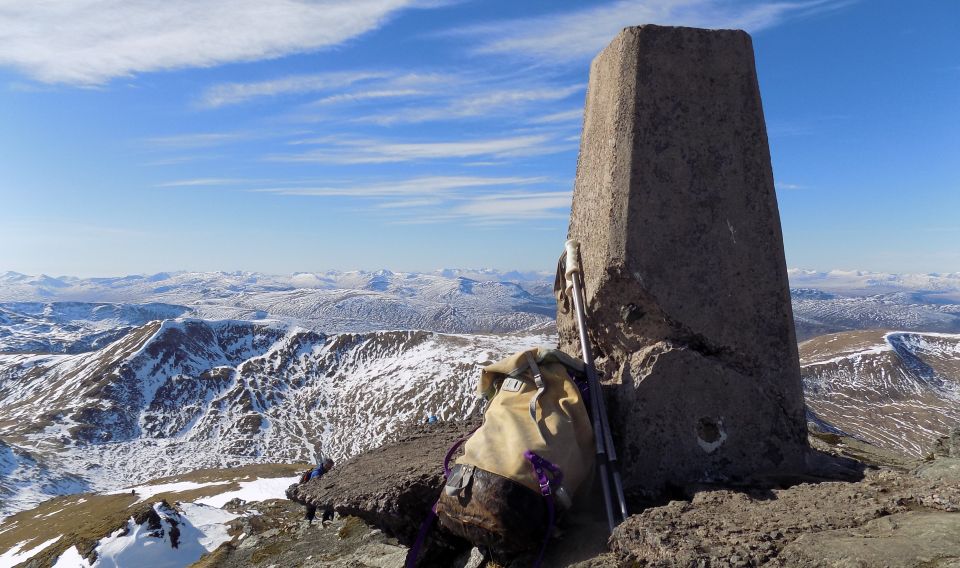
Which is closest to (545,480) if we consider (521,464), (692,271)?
(521,464)

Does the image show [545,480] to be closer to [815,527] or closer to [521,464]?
[521,464]

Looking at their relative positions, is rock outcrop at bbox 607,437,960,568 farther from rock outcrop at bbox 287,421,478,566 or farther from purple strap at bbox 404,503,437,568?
rock outcrop at bbox 287,421,478,566

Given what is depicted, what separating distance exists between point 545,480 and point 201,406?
185 metres

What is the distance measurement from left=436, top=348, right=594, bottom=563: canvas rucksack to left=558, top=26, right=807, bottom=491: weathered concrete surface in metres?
0.91

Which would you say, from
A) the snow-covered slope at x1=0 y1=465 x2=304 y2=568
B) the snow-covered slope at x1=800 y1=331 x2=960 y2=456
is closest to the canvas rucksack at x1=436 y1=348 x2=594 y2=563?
the snow-covered slope at x1=0 y1=465 x2=304 y2=568

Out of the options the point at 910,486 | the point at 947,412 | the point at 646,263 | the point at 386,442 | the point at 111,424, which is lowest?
the point at 947,412

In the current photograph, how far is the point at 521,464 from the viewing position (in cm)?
532

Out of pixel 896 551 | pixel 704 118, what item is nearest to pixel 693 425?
pixel 896 551

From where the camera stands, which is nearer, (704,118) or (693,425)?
(693,425)

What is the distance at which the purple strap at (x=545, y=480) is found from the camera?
5234mm

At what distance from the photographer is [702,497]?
5312mm

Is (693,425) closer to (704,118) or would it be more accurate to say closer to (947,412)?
(704,118)

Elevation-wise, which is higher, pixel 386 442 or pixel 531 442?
pixel 531 442

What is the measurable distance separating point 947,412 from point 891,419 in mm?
19156
